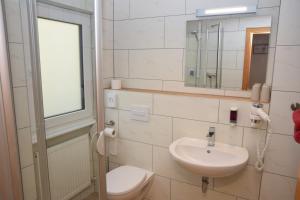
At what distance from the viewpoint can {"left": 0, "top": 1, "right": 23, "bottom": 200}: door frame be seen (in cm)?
92

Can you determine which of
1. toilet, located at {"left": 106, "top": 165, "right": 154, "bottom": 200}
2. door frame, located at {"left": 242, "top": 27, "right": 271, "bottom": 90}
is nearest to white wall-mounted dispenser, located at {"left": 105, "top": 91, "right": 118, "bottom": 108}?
toilet, located at {"left": 106, "top": 165, "right": 154, "bottom": 200}

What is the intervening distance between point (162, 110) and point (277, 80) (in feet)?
2.83

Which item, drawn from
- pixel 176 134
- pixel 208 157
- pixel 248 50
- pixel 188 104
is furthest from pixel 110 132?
pixel 248 50

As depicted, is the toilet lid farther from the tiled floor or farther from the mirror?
the mirror

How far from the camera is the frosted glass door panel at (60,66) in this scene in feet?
3.79

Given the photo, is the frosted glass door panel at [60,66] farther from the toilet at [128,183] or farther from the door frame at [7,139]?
the toilet at [128,183]

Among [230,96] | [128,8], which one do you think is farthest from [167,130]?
[128,8]

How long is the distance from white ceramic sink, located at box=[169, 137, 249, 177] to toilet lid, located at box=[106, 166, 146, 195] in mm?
429

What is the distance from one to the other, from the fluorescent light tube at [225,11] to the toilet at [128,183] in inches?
55.0

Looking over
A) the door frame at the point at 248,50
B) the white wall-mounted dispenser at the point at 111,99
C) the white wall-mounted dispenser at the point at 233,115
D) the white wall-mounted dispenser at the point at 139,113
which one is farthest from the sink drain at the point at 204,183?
the white wall-mounted dispenser at the point at 111,99

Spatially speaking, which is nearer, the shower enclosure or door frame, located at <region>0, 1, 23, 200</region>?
door frame, located at <region>0, 1, 23, 200</region>

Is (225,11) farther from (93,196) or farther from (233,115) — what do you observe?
(93,196)

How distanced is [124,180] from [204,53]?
1.21 m

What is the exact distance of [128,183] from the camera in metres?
1.78
